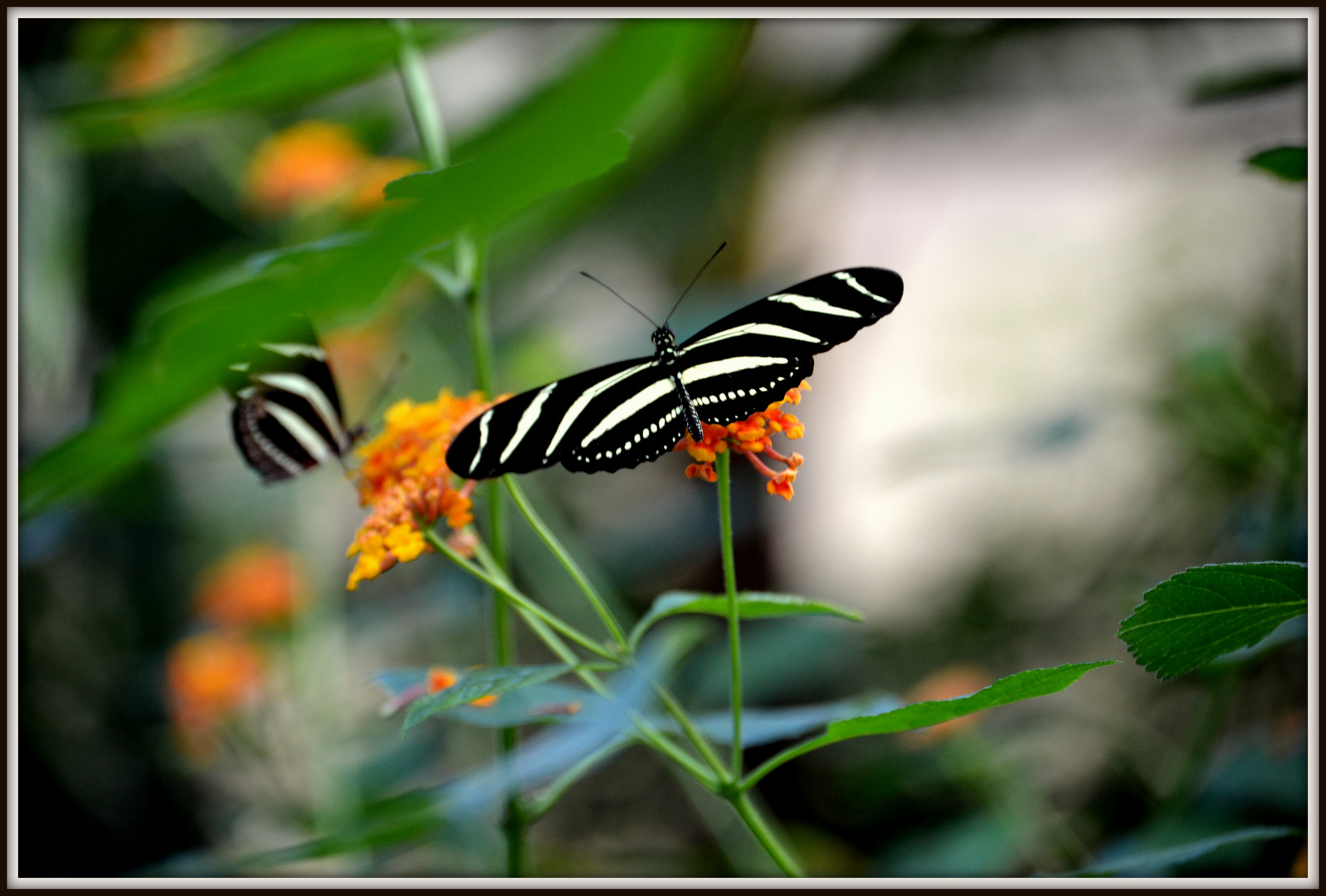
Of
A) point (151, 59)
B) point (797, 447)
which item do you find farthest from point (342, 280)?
point (797, 447)

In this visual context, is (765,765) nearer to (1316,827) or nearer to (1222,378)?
(1316,827)

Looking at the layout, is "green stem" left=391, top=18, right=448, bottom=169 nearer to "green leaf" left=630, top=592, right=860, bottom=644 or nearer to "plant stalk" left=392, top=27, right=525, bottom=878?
"plant stalk" left=392, top=27, right=525, bottom=878

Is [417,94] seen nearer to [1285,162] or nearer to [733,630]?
[733,630]

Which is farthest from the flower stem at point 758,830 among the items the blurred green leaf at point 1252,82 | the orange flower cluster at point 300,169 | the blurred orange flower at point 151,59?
the blurred orange flower at point 151,59

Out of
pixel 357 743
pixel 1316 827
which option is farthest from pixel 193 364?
pixel 357 743

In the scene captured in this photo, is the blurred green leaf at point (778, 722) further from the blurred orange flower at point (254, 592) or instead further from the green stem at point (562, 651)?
the blurred orange flower at point (254, 592)

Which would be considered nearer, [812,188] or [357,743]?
[357,743]

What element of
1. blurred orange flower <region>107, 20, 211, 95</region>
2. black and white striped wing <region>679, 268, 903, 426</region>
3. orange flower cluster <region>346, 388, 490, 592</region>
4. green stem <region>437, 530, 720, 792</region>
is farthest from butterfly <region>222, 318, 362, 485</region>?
blurred orange flower <region>107, 20, 211, 95</region>
